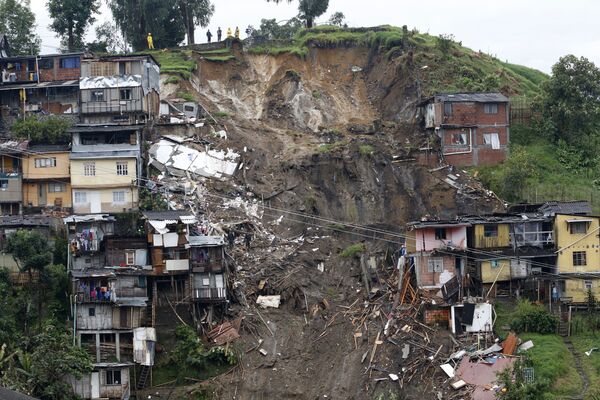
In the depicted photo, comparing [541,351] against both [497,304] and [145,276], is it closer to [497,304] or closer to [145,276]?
[497,304]

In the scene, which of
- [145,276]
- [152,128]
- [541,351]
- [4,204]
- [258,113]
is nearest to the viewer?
[541,351]

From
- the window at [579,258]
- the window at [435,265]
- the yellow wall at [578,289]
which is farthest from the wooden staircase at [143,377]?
the window at [579,258]

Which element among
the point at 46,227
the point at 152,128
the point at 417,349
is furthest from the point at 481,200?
the point at 46,227

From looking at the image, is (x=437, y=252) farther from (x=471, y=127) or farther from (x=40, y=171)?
(x=40, y=171)

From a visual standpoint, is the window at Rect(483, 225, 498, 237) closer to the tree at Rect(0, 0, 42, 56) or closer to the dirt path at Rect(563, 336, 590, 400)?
the dirt path at Rect(563, 336, 590, 400)

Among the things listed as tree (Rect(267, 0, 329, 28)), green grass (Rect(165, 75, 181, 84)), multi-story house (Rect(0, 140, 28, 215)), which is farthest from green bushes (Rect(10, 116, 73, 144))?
tree (Rect(267, 0, 329, 28))
